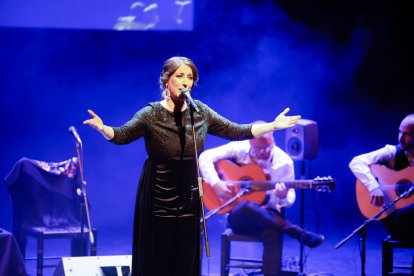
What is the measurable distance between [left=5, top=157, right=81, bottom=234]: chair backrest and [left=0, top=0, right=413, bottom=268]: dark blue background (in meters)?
1.86

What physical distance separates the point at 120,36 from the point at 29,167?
2.65 metres

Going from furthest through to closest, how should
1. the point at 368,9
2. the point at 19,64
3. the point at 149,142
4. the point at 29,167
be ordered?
1. the point at 368,9
2. the point at 19,64
3. the point at 29,167
4. the point at 149,142

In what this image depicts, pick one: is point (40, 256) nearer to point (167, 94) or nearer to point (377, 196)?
point (167, 94)

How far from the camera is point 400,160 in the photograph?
19.9 ft

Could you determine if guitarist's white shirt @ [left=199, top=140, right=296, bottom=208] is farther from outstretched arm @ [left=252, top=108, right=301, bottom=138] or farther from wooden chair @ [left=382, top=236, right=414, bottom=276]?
outstretched arm @ [left=252, top=108, right=301, bottom=138]

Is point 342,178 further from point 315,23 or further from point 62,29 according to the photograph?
point 62,29

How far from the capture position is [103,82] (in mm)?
8305

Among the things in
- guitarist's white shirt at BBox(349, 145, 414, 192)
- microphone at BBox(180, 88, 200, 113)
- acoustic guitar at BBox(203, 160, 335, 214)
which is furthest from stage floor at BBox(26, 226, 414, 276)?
microphone at BBox(180, 88, 200, 113)

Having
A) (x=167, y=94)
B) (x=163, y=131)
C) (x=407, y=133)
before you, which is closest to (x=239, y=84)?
(x=407, y=133)

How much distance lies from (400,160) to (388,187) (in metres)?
0.26

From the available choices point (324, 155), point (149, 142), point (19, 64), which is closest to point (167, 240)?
point (149, 142)

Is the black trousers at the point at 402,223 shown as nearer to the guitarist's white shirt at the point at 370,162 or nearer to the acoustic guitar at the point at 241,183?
the guitarist's white shirt at the point at 370,162

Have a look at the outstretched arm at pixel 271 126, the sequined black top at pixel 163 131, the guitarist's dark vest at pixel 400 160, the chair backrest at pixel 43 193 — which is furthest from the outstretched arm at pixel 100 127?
the guitarist's dark vest at pixel 400 160

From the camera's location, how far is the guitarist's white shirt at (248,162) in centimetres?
634
